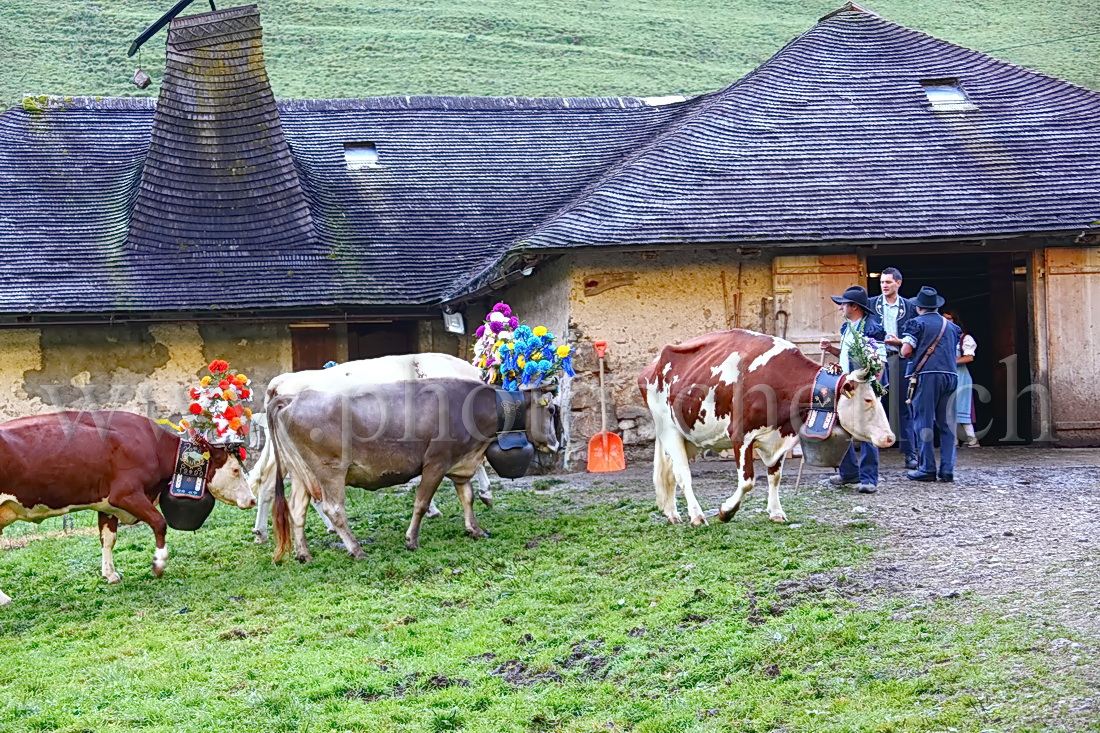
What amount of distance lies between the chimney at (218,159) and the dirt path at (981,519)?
7.24 meters

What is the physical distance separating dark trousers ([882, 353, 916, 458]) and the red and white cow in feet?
13.6

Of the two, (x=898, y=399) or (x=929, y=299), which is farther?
(x=898, y=399)

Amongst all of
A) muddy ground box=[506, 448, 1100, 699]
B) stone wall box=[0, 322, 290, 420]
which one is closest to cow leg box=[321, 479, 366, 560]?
muddy ground box=[506, 448, 1100, 699]

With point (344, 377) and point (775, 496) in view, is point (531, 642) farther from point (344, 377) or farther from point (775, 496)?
point (344, 377)

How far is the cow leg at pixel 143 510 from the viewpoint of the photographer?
33.8 ft

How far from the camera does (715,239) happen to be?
49.3ft

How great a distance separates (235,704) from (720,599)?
3.13 meters

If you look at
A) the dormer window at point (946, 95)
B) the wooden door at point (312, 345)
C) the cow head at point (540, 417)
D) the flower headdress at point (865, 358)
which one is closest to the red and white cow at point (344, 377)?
the cow head at point (540, 417)

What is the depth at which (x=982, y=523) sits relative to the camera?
995cm

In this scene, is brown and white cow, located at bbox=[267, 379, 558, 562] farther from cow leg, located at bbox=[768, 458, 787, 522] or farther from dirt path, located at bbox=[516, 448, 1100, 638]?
dirt path, located at bbox=[516, 448, 1100, 638]

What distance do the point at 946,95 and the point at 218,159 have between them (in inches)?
450

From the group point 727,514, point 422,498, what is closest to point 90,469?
point 422,498

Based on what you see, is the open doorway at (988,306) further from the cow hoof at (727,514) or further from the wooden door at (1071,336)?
the cow hoof at (727,514)

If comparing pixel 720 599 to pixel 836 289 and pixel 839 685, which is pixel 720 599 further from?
pixel 836 289
